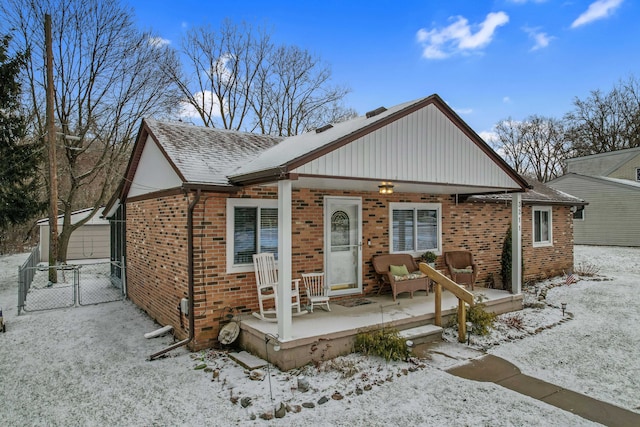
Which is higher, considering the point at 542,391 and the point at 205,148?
the point at 205,148

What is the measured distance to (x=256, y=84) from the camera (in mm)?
26484

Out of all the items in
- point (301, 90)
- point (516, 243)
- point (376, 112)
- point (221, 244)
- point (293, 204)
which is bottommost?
point (516, 243)

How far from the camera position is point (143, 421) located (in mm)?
4148

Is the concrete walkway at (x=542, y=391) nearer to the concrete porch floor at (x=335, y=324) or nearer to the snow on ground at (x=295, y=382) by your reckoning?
the snow on ground at (x=295, y=382)

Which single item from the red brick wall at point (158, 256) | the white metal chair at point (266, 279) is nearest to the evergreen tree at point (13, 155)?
the red brick wall at point (158, 256)

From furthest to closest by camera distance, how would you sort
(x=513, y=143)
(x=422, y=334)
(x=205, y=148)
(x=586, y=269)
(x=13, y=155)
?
1. (x=513, y=143)
2. (x=586, y=269)
3. (x=13, y=155)
4. (x=205, y=148)
5. (x=422, y=334)

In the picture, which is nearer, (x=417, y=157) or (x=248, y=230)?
(x=417, y=157)

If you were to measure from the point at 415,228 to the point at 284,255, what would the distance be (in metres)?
4.80

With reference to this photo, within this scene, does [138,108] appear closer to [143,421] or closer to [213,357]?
[213,357]

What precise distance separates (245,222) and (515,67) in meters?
14.9

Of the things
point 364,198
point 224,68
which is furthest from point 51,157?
point 224,68

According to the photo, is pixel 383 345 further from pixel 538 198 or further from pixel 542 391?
pixel 538 198

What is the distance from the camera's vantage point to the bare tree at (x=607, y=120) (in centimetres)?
3266

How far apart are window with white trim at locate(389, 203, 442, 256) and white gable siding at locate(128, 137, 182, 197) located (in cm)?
472
